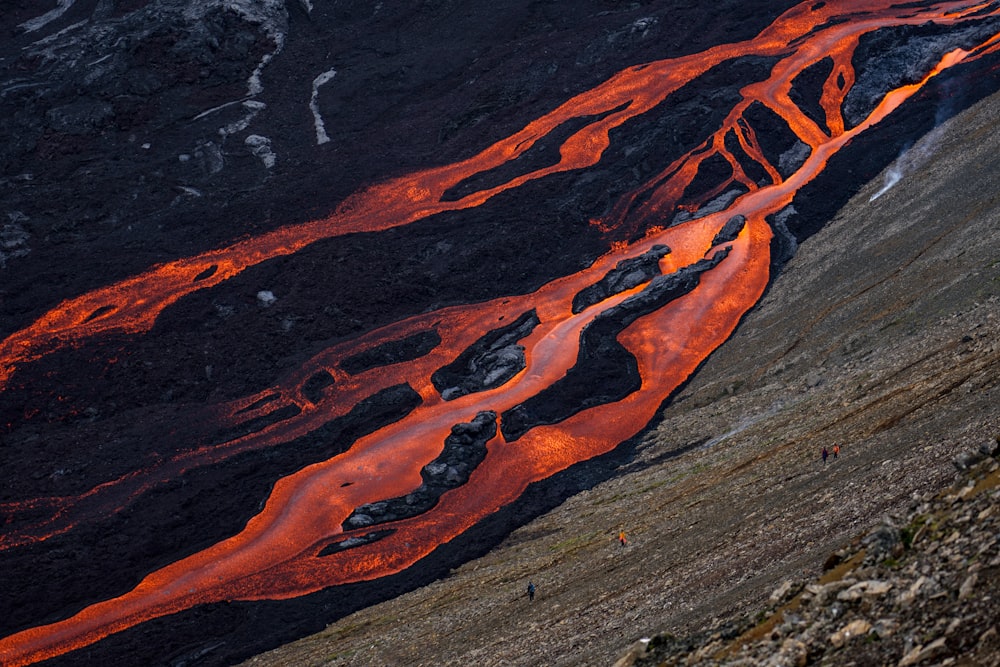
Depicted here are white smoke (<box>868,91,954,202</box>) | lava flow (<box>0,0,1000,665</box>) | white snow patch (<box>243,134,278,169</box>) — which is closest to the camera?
lava flow (<box>0,0,1000,665</box>)

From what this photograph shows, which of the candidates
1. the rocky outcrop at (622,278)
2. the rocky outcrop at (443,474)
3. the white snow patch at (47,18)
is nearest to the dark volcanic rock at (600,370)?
the rocky outcrop at (443,474)

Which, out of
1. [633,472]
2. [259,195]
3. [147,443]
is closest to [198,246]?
[259,195]

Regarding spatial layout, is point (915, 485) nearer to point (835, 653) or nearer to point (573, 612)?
point (835, 653)

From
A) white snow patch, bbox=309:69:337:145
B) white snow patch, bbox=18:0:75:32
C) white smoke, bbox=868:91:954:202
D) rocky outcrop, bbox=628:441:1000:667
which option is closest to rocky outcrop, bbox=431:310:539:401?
white smoke, bbox=868:91:954:202

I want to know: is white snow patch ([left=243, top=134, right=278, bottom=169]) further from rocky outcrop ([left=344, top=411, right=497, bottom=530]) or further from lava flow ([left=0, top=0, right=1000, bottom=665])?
rocky outcrop ([left=344, top=411, right=497, bottom=530])

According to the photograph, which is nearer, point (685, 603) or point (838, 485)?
point (685, 603)

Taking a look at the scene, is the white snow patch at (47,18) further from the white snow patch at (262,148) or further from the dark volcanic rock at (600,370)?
the dark volcanic rock at (600,370)
